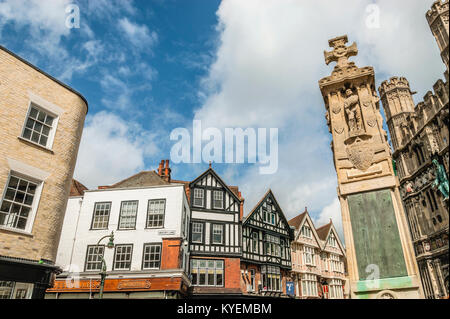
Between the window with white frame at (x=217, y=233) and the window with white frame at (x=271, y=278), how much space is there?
5841mm

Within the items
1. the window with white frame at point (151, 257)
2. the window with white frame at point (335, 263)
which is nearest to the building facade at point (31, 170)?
the window with white frame at point (151, 257)

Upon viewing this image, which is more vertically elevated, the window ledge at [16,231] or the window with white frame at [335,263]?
the window with white frame at [335,263]

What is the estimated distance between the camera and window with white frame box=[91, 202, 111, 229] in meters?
20.2

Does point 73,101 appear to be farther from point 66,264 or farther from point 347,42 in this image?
point 66,264

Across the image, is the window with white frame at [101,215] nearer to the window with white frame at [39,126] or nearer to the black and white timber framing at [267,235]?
the window with white frame at [39,126]

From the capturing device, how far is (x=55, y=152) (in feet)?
34.2

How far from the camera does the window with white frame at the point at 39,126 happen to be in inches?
391

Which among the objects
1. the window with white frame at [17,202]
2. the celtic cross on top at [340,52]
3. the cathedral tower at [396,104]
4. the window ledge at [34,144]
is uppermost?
the cathedral tower at [396,104]

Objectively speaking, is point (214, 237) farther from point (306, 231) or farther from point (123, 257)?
point (306, 231)

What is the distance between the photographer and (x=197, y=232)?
24.7 meters

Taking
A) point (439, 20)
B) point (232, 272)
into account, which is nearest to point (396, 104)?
point (439, 20)

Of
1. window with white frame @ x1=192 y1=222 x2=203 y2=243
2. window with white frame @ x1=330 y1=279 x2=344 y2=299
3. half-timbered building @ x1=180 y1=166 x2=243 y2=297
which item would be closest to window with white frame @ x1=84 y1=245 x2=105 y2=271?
half-timbered building @ x1=180 y1=166 x2=243 y2=297

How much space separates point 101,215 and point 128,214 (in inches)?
78.0

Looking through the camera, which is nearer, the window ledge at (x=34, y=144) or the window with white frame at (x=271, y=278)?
the window ledge at (x=34, y=144)
